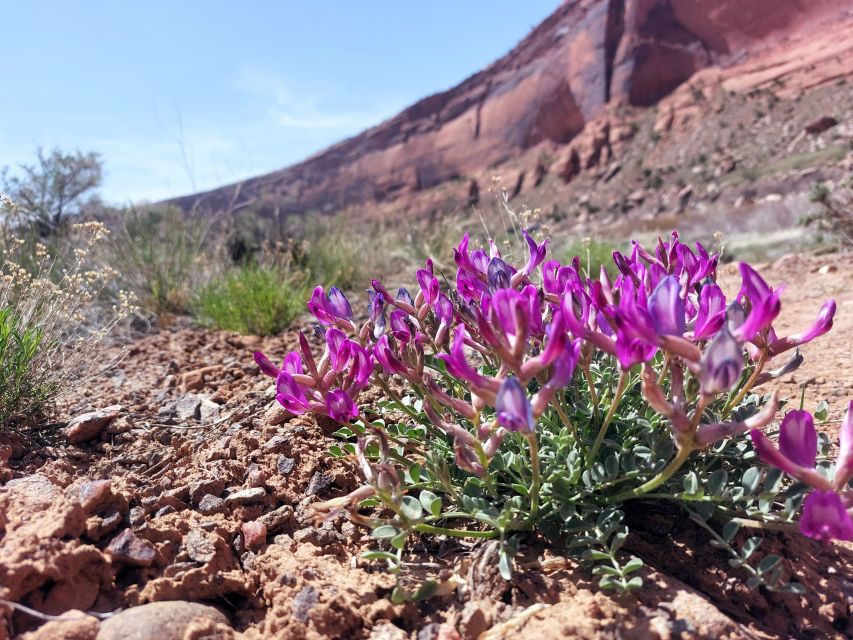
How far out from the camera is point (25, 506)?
1669 millimetres

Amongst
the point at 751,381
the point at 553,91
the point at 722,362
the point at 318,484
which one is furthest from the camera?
the point at 553,91

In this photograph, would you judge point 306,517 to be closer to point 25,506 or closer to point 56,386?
point 25,506

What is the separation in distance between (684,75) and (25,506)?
1629 inches

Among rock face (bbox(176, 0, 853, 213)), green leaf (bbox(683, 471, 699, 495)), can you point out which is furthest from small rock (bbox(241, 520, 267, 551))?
rock face (bbox(176, 0, 853, 213))

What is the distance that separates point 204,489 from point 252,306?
258cm

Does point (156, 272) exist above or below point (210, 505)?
above

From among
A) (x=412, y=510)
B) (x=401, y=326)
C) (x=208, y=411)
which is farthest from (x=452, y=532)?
(x=208, y=411)

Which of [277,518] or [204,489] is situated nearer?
[277,518]

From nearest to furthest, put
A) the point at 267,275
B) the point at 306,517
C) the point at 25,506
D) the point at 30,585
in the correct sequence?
the point at 30,585, the point at 25,506, the point at 306,517, the point at 267,275

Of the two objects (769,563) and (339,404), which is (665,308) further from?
(339,404)

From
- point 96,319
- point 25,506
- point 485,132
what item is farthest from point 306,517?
point 485,132

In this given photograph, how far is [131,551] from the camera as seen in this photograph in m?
1.55

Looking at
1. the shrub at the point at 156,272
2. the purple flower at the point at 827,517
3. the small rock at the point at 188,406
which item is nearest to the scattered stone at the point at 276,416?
the small rock at the point at 188,406

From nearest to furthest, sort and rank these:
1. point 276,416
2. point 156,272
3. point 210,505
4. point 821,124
Answer: point 210,505 < point 276,416 < point 156,272 < point 821,124
